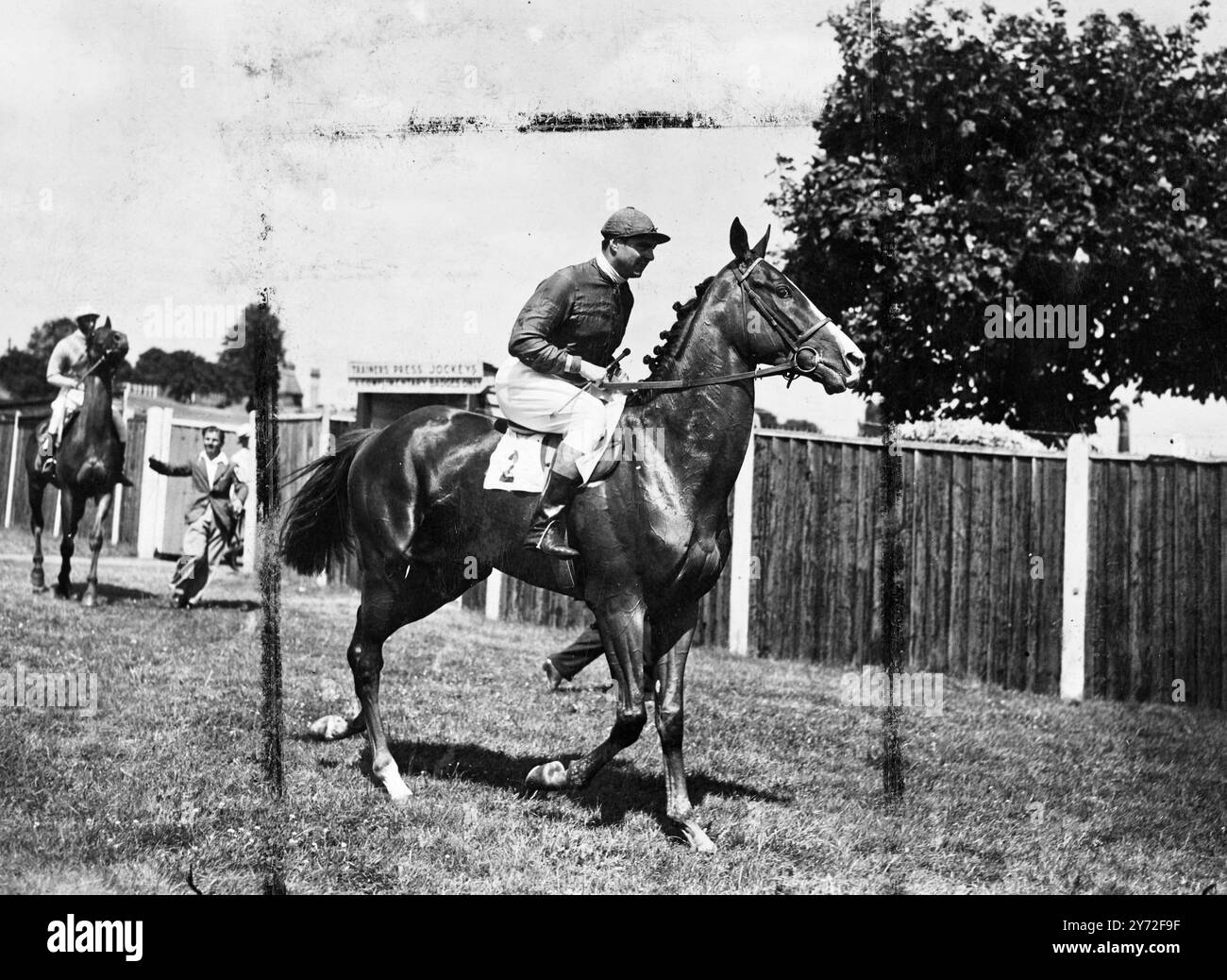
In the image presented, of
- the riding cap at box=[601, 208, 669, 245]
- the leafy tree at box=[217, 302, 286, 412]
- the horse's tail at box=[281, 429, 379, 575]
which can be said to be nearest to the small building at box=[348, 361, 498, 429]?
the leafy tree at box=[217, 302, 286, 412]

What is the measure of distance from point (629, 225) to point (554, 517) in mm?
1558

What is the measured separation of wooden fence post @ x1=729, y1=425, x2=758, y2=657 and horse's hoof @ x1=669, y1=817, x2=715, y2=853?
6968 millimetres

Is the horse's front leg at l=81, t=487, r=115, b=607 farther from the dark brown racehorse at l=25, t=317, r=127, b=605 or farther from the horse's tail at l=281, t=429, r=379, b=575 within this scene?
the horse's tail at l=281, t=429, r=379, b=575

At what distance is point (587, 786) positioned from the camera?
588cm

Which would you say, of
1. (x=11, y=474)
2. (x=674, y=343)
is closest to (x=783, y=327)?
(x=674, y=343)

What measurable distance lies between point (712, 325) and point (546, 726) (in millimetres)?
3420

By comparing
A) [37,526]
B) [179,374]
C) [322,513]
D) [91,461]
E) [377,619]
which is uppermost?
[179,374]

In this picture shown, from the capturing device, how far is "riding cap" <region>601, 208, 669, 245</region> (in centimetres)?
550

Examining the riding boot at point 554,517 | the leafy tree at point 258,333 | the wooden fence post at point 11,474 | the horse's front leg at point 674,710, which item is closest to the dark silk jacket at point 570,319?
the riding boot at point 554,517

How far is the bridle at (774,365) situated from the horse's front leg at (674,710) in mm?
1179

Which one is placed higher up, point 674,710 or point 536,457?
point 536,457

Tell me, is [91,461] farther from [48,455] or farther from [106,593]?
[106,593]

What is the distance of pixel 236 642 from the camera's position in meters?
10.2
